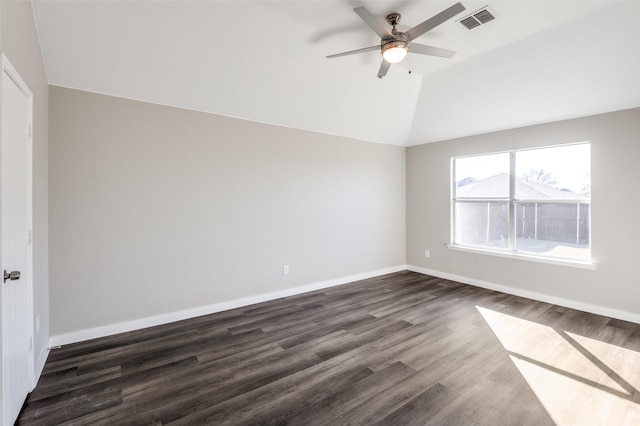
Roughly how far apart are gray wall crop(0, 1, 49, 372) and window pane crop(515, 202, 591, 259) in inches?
223

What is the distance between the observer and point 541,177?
4.23m

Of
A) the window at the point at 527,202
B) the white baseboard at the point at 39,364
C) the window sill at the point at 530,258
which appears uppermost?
the window at the point at 527,202

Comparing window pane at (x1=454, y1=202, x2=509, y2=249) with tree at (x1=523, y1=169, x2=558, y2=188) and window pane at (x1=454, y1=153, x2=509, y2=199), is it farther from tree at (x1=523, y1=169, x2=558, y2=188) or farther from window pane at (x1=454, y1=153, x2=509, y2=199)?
tree at (x1=523, y1=169, x2=558, y2=188)

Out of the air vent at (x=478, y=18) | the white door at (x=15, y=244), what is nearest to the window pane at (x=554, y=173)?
the air vent at (x=478, y=18)

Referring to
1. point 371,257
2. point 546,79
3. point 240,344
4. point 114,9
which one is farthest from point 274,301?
point 546,79

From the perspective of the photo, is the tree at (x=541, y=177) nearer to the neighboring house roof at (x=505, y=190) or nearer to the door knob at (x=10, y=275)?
the neighboring house roof at (x=505, y=190)

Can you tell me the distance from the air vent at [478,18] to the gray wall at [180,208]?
237 cm

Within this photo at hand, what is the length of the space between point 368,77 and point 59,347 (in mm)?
4395

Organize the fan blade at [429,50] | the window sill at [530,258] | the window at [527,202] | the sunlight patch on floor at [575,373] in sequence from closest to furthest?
the sunlight patch on floor at [575,373]
the fan blade at [429,50]
the window sill at [530,258]
the window at [527,202]

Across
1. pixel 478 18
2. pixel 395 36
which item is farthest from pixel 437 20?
pixel 478 18

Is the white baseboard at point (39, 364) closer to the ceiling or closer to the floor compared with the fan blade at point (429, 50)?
closer to the floor

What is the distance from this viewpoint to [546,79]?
339 cm

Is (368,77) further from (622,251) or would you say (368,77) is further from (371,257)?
(622,251)

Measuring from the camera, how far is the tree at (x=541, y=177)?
412 centimetres
